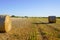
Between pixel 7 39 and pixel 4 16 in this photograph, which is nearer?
pixel 7 39

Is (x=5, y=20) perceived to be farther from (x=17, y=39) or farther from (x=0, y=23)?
(x=17, y=39)

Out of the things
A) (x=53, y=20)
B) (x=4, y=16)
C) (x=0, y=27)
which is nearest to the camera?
(x=0, y=27)

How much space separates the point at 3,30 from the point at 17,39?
3.92 meters

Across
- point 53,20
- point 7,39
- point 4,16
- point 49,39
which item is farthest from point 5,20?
point 53,20

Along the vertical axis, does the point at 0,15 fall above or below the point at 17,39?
above

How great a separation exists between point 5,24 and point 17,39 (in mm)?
4079

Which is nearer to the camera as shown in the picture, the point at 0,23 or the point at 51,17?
the point at 0,23

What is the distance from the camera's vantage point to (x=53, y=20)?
103 ft

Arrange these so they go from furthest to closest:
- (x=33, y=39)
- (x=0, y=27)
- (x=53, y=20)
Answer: (x=53, y=20), (x=0, y=27), (x=33, y=39)

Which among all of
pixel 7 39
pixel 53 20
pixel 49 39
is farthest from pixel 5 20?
pixel 53 20

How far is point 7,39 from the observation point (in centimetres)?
1063

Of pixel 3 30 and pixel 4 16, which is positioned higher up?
pixel 4 16

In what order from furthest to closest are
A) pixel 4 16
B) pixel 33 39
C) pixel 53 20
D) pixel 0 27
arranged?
pixel 53 20, pixel 4 16, pixel 0 27, pixel 33 39

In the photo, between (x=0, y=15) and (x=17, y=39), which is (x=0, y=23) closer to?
(x=0, y=15)
